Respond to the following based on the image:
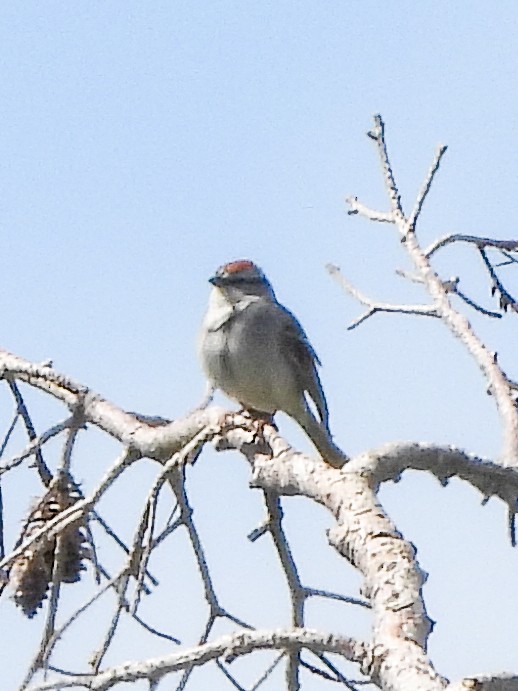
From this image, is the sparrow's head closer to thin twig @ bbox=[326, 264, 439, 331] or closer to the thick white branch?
thin twig @ bbox=[326, 264, 439, 331]

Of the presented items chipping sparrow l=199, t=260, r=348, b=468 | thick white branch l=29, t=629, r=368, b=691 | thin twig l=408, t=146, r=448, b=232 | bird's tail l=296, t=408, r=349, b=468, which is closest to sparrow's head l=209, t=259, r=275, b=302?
chipping sparrow l=199, t=260, r=348, b=468

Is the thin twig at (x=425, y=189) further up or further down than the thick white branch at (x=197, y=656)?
further up

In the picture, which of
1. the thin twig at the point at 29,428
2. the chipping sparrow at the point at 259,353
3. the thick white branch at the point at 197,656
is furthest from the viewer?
the chipping sparrow at the point at 259,353

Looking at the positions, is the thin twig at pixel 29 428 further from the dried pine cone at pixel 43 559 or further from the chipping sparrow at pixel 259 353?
the chipping sparrow at pixel 259 353

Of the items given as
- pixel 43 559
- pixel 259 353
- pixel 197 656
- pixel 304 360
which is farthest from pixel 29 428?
pixel 304 360

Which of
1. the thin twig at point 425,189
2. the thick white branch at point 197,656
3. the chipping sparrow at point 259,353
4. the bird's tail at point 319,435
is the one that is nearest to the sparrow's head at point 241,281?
the chipping sparrow at point 259,353

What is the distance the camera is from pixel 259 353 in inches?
263

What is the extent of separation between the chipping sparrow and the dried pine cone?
2.33m

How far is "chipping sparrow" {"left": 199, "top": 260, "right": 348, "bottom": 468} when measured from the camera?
6555 mm

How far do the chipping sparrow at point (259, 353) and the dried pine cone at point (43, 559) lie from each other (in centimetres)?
233

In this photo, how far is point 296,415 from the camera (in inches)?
280

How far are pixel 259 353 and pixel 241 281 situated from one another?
0.74m

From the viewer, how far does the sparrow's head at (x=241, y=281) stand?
282 inches

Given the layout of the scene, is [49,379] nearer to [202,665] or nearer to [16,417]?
[16,417]
